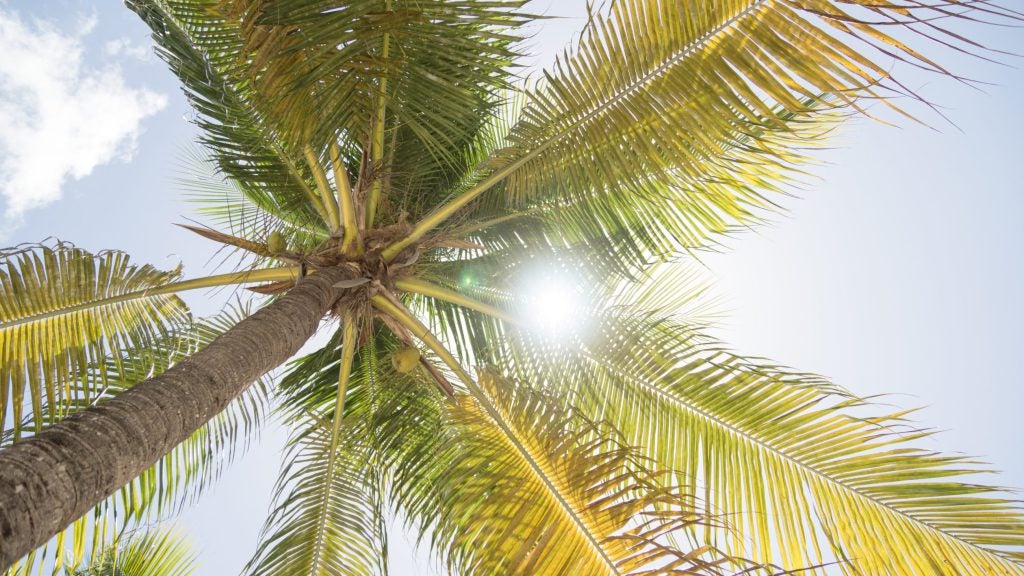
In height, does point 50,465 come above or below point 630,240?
below

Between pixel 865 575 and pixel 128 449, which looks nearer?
pixel 128 449

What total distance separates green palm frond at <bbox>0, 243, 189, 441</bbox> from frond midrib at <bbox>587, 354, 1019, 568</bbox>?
10.2 feet

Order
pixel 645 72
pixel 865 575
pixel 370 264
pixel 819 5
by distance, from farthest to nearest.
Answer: pixel 370 264 < pixel 645 72 < pixel 865 575 < pixel 819 5

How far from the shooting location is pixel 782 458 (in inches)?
127

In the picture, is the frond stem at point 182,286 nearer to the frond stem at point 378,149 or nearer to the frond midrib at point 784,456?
the frond stem at point 378,149

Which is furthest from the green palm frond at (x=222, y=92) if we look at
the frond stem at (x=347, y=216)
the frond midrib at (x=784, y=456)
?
the frond midrib at (x=784, y=456)

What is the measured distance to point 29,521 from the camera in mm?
1456

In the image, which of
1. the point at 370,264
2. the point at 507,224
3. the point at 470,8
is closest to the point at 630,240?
the point at 507,224

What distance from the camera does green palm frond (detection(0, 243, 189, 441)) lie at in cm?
303

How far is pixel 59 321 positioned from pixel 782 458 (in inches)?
165

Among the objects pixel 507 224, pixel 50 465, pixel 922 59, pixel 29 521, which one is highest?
pixel 507 224

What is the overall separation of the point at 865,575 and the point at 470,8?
3.34 m

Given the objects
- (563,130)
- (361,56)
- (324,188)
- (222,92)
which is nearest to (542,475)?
(563,130)

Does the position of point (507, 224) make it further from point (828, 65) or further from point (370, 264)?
point (828, 65)
